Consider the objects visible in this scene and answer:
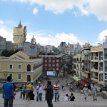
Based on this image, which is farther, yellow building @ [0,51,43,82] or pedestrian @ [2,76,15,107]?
yellow building @ [0,51,43,82]

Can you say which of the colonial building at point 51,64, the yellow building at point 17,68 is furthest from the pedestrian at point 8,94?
the colonial building at point 51,64

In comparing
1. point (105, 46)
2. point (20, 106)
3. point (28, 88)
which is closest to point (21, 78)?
point (105, 46)

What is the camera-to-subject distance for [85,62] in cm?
10644

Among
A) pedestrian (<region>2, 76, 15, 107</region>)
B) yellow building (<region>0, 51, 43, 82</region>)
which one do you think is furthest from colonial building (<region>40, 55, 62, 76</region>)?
pedestrian (<region>2, 76, 15, 107</region>)

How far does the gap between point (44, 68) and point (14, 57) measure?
236ft

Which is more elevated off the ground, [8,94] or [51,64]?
Answer: [8,94]

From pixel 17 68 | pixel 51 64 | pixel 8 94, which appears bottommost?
pixel 51 64

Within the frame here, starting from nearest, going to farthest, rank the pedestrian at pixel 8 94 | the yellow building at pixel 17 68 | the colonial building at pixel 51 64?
the pedestrian at pixel 8 94
the yellow building at pixel 17 68
the colonial building at pixel 51 64

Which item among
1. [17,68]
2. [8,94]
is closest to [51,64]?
[17,68]

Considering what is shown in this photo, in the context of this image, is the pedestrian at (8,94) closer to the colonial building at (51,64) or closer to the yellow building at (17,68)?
the yellow building at (17,68)

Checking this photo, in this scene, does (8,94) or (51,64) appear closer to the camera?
(8,94)

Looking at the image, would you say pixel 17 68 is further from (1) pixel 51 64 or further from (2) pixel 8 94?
(2) pixel 8 94

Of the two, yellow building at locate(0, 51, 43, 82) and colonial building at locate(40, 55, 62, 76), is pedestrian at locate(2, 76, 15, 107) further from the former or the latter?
colonial building at locate(40, 55, 62, 76)

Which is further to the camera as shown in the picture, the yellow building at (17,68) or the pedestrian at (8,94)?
the yellow building at (17,68)
